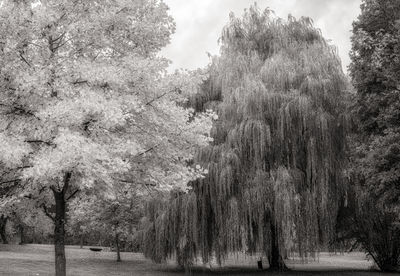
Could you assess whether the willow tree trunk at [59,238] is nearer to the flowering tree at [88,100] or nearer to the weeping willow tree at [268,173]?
the flowering tree at [88,100]

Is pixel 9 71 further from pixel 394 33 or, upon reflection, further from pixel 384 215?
pixel 384 215

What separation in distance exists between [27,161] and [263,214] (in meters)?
9.66

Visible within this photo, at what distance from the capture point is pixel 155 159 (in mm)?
13656

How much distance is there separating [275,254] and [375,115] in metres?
7.11

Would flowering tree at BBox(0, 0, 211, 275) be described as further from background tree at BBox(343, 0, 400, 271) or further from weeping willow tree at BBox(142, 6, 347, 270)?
background tree at BBox(343, 0, 400, 271)

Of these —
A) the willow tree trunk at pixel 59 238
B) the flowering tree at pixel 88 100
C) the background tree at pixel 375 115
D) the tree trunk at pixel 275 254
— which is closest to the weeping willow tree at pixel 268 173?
the tree trunk at pixel 275 254

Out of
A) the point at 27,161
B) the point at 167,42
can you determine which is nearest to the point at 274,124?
the point at 167,42

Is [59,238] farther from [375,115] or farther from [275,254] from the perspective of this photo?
[375,115]

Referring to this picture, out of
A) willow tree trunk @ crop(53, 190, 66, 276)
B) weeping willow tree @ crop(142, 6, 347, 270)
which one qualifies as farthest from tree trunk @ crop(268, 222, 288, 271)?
willow tree trunk @ crop(53, 190, 66, 276)

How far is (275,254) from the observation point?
69.2 ft

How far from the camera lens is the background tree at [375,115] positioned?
1819 centimetres

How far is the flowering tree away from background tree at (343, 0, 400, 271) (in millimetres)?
7814

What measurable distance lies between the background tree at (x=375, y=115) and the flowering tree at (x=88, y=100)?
781 cm

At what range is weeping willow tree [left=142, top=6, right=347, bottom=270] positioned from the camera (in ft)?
62.3
